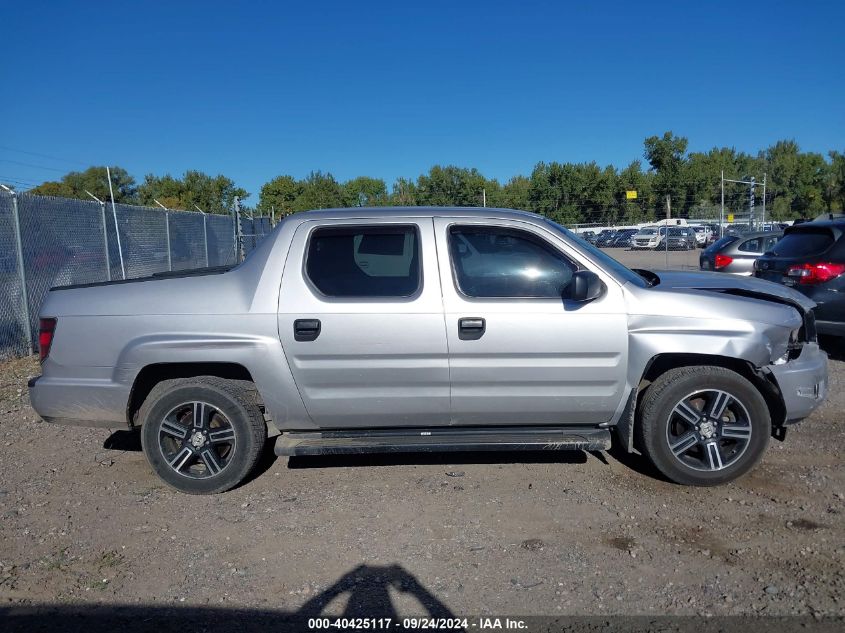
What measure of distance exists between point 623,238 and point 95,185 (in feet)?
119

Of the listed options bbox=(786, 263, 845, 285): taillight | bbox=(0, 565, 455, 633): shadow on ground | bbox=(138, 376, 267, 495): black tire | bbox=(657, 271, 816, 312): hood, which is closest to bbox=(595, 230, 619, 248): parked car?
bbox=(786, 263, 845, 285): taillight

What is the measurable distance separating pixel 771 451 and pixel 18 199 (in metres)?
9.51

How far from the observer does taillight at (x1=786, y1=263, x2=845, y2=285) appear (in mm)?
7727

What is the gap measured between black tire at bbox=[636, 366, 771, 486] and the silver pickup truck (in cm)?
1

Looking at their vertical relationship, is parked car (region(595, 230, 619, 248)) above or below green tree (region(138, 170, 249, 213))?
below

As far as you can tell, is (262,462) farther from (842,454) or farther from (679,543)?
(842,454)

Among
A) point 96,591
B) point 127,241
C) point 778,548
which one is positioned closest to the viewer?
point 96,591

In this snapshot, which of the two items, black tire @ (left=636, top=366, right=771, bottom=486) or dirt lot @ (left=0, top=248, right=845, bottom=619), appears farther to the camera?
black tire @ (left=636, top=366, right=771, bottom=486)

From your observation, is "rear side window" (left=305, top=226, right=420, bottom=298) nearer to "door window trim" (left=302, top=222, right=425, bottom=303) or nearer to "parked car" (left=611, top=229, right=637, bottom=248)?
"door window trim" (left=302, top=222, right=425, bottom=303)

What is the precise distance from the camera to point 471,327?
4266 millimetres

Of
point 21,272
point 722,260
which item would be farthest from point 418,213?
point 722,260

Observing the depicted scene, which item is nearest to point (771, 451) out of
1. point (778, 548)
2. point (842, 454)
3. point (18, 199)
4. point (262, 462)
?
point (842, 454)

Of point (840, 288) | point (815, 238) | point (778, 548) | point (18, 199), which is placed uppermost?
point (18, 199)

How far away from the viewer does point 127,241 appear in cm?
1317
